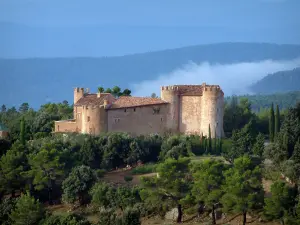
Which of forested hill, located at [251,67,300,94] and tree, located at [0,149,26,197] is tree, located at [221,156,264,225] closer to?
tree, located at [0,149,26,197]

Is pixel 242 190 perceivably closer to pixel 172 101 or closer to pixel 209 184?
pixel 209 184

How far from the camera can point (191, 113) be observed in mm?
44906

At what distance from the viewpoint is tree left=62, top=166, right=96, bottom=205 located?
36188 mm

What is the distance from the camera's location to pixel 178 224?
32.7m

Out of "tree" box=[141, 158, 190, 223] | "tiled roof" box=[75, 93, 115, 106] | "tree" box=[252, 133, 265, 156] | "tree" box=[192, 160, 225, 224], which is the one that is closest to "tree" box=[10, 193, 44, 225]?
"tree" box=[141, 158, 190, 223]

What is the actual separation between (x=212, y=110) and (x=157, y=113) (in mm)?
4042

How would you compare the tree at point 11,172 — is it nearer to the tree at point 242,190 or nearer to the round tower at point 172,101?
the round tower at point 172,101

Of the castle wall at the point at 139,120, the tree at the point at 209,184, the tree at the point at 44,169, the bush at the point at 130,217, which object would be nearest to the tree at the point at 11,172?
the tree at the point at 44,169

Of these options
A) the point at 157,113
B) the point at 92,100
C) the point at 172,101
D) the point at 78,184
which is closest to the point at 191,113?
the point at 172,101

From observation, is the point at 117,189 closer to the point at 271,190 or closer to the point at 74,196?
the point at 74,196

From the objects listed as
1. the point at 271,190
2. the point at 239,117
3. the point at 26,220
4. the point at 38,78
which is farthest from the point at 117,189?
the point at 38,78

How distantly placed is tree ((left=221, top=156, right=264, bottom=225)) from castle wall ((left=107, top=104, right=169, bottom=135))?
1218cm

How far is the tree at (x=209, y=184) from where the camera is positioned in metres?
32.5

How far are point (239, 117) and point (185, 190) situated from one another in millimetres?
17800
